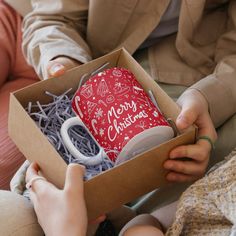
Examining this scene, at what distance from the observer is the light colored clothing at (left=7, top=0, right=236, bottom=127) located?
39.1 inches

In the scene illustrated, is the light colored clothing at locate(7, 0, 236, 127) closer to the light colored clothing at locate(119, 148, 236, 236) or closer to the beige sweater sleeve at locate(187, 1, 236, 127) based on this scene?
the beige sweater sleeve at locate(187, 1, 236, 127)

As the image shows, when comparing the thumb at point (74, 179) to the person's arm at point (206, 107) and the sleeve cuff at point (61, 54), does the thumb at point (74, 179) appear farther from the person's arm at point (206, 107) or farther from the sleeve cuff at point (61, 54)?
the sleeve cuff at point (61, 54)

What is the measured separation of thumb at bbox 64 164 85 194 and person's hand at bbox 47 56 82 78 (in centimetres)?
20

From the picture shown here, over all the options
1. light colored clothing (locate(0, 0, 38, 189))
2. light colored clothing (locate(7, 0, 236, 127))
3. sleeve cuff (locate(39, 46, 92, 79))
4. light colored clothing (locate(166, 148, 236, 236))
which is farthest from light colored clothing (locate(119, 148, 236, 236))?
light colored clothing (locate(0, 0, 38, 189))

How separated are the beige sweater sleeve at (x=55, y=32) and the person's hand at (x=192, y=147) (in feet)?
0.83

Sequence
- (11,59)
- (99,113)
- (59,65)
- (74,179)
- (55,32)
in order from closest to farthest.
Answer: (74,179) < (99,113) < (59,65) < (55,32) < (11,59)

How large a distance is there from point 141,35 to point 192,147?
0.36 meters

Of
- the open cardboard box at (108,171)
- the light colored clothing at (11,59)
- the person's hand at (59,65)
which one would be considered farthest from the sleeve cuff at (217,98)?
the light colored clothing at (11,59)

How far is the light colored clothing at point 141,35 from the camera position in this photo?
0.99 m

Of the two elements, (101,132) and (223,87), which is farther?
(223,87)

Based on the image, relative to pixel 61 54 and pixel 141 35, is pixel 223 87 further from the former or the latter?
pixel 61 54

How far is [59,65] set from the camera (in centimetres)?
89

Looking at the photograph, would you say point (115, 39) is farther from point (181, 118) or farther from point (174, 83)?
point (181, 118)

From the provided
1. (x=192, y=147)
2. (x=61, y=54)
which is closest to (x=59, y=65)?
(x=61, y=54)
